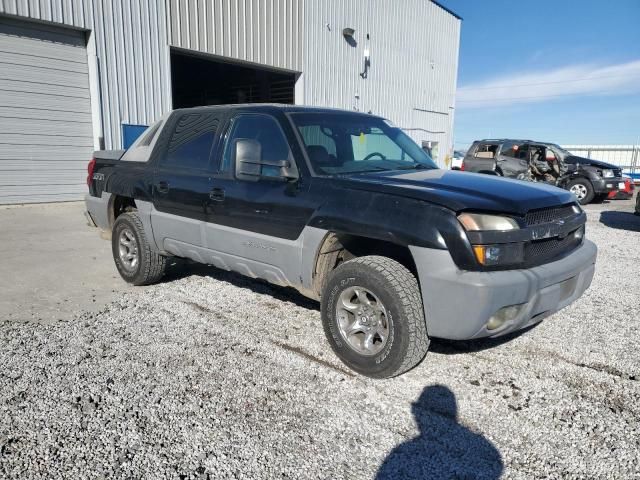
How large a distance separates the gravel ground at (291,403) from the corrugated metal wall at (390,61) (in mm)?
12803

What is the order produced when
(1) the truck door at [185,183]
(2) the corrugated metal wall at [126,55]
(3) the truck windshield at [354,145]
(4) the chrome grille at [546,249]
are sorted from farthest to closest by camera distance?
(2) the corrugated metal wall at [126,55] → (1) the truck door at [185,183] → (3) the truck windshield at [354,145] → (4) the chrome grille at [546,249]

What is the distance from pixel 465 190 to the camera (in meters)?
3.07

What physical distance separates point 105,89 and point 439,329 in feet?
34.2

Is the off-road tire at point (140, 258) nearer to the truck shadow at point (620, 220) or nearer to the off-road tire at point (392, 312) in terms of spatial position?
the off-road tire at point (392, 312)

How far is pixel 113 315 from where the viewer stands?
14.1 feet

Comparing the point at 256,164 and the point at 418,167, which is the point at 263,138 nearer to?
the point at 256,164

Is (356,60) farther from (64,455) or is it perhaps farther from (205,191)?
(64,455)

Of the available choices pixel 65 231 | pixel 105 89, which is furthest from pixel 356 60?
pixel 65 231

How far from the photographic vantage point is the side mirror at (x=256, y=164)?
3518mm

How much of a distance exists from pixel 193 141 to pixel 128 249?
5.20ft

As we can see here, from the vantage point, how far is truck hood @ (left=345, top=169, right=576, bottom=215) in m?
→ 2.86

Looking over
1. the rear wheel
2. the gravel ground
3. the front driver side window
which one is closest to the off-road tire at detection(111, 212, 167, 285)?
the gravel ground

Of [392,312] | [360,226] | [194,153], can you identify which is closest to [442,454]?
[392,312]

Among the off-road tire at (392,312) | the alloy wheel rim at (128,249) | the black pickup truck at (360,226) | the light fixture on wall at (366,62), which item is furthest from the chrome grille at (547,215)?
the light fixture on wall at (366,62)
